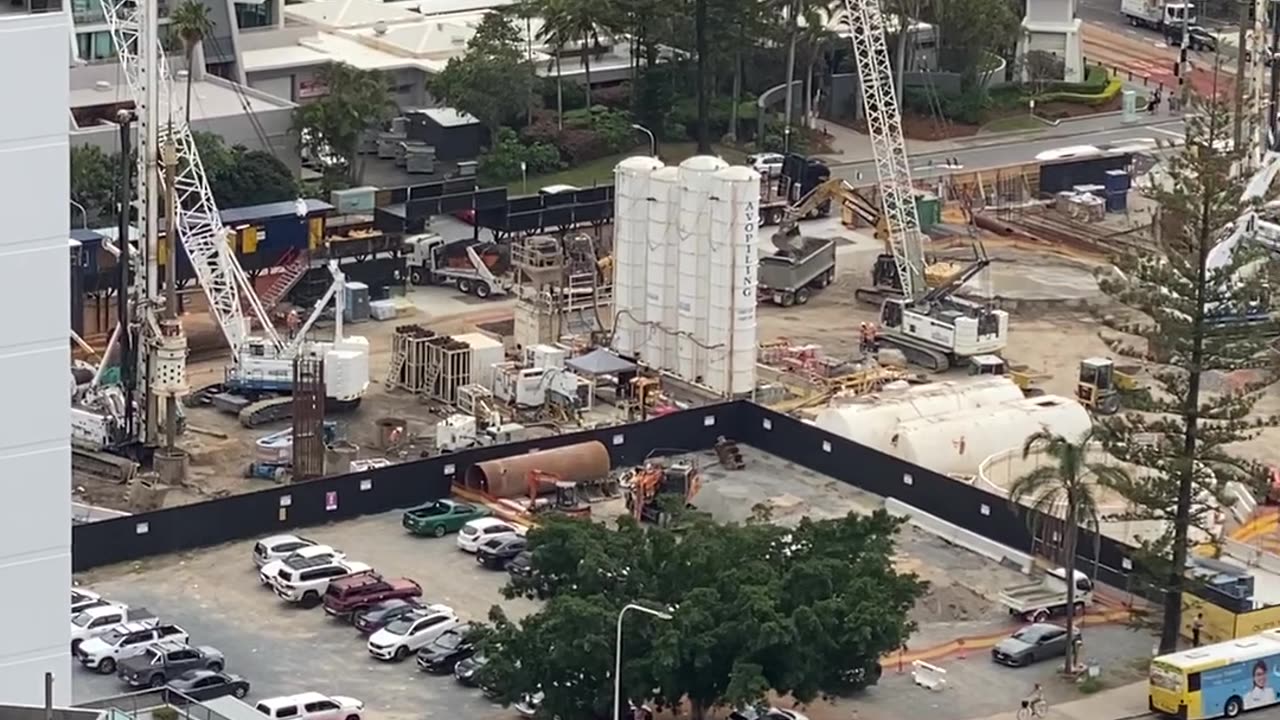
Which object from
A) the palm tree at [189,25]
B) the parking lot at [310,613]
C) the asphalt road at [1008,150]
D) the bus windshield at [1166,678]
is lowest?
the parking lot at [310,613]

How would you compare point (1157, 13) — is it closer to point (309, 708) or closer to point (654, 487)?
point (654, 487)

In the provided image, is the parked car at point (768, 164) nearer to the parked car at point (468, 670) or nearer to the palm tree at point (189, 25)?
the palm tree at point (189, 25)

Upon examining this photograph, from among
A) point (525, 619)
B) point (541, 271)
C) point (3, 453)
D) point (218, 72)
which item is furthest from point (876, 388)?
point (3, 453)

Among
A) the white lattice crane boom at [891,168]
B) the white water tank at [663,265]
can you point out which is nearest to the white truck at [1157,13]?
the white lattice crane boom at [891,168]

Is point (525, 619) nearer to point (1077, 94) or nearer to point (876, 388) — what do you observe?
point (876, 388)

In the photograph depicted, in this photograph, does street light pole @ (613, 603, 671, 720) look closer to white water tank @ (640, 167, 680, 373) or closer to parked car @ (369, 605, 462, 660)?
parked car @ (369, 605, 462, 660)

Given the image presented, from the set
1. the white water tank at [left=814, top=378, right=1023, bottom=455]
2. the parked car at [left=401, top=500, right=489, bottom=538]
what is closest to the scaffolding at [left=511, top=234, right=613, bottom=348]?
A: the white water tank at [left=814, top=378, right=1023, bottom=455]
